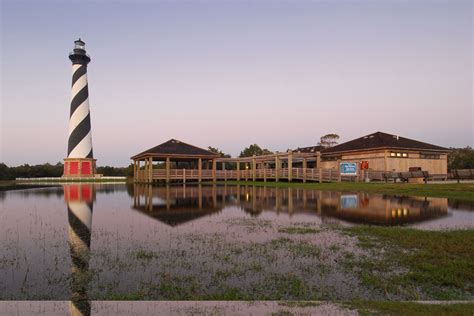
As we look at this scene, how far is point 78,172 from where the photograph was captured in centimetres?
4875

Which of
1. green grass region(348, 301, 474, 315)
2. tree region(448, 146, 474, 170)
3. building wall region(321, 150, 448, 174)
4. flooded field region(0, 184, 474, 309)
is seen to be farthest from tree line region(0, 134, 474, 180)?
green grass region(348, 301, 474, 315)

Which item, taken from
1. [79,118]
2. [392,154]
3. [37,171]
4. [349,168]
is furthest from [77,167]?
[392,154]

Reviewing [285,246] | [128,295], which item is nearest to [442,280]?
[285,246]

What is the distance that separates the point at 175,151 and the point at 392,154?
23399 millimetres

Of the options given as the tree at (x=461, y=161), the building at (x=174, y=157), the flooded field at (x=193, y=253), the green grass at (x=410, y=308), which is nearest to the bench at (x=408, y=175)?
the flooded field at (x=193, y=253)

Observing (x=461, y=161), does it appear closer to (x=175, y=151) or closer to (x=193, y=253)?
(x=175, y=151)

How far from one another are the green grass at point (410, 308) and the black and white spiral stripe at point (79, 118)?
50.3 m

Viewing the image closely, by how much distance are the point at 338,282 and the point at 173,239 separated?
4.95 metres

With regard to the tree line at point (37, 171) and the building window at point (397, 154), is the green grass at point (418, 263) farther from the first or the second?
the tree line at point (37, 171)

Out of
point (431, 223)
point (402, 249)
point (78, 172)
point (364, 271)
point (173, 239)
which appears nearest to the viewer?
point (364, 271)

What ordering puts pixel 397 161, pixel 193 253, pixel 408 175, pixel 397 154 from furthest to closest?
pixel 397 154 → pixel 397 161 → pixel 408 175 → pixel 193 253

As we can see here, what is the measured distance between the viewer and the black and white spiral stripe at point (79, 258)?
4.63m

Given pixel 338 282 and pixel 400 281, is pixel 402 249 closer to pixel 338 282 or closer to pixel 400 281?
pixel 400 281

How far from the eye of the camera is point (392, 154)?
34.0 metres
